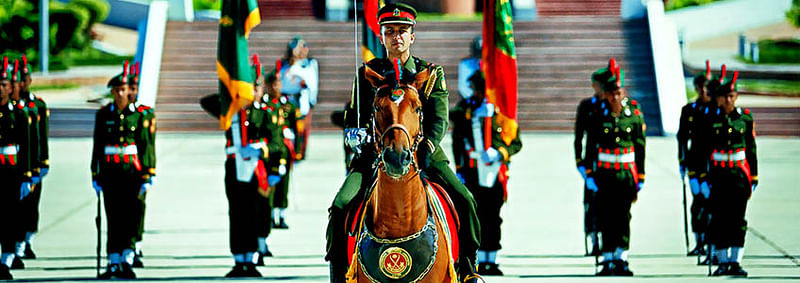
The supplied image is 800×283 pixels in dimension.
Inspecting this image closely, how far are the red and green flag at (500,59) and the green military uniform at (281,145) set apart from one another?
81.5 inches

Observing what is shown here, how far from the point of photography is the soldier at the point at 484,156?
35.0 feet

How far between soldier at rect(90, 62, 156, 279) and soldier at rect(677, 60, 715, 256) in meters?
4.83

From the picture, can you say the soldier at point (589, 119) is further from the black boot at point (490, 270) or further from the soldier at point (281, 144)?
the soldier at point (281, 144)

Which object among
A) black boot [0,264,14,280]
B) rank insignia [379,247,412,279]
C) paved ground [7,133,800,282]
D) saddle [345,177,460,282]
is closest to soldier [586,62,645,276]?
paved ground [7,133,800,282]

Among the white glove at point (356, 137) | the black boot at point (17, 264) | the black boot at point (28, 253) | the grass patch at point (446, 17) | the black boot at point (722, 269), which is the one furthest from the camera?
the grass patch at point (446, 17)

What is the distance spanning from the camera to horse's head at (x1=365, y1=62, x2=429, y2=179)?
5.82 metres

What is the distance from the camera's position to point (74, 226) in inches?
541

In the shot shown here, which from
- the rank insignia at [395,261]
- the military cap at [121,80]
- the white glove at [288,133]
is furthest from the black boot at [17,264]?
the rank insignia at [395,261]

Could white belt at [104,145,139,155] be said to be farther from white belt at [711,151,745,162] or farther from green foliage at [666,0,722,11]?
green foliage at [666,0,722,11]

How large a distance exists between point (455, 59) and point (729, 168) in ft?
50.6

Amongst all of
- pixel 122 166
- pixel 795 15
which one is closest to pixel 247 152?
pixel 122 166

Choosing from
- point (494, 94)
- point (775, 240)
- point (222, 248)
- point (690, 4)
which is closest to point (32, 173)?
point (222, 248)

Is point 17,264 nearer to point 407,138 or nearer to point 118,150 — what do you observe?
point 118,150

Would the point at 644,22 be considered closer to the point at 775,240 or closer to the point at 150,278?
the point at 775,240
